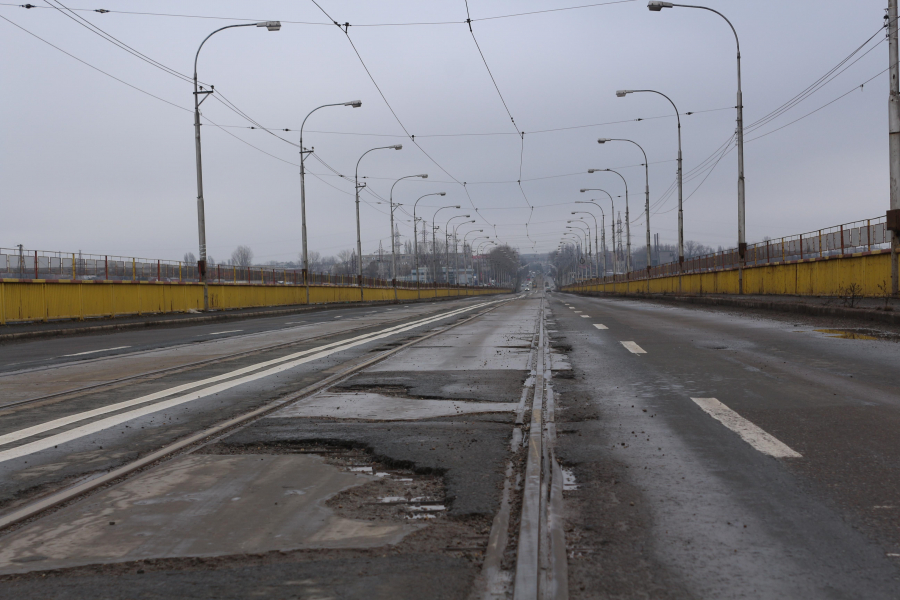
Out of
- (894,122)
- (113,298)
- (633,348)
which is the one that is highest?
(894,122)

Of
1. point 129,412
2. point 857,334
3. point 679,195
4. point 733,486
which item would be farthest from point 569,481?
point 679,195

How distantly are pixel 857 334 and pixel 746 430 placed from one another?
10.5 m

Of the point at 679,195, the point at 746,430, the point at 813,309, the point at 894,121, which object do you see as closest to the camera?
the point at 746,430

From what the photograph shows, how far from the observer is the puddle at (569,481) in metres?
4.24

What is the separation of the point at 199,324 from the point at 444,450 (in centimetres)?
2451

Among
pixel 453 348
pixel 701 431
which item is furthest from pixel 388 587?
pixel 453 348

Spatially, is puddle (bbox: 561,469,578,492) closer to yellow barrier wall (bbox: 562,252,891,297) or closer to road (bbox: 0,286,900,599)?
road (bbox: 0,286,900,599)

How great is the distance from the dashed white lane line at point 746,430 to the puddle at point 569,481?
4.47 feet

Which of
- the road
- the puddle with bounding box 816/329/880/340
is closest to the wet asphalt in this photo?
the road

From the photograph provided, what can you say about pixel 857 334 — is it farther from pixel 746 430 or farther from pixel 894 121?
pixel 746 430

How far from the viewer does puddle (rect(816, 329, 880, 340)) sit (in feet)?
45.5

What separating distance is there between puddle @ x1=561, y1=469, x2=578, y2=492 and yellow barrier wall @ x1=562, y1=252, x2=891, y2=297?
21.2m

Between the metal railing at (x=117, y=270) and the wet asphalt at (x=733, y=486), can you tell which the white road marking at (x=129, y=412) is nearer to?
the wet asphalt at (x=733, y=486)

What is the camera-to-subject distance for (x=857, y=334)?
48.1ft
